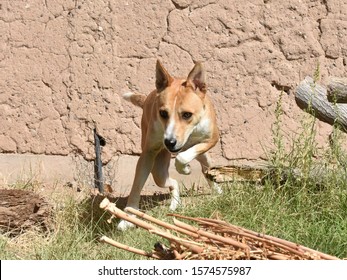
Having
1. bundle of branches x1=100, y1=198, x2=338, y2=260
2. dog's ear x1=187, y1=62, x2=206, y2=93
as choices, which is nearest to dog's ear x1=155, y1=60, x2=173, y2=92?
dog's ear x1=187, y1=62, x2=206, y2=93

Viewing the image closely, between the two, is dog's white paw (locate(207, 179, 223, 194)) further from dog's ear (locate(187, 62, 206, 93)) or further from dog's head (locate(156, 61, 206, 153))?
dog's ear (locate(187, 62, 206, 93))

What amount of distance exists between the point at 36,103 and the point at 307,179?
121 inches

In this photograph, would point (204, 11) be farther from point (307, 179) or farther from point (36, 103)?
point (307, 179)

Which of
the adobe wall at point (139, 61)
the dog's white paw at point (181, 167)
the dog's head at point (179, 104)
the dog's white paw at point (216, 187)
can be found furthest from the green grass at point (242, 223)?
the adobe wall at point (139, 61)

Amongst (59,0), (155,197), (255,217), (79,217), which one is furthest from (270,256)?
(59,0)

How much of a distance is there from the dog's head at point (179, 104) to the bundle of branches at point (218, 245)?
8.51 feet

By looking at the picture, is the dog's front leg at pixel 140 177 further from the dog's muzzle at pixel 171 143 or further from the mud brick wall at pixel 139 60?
the mud brick wall at pixel 139 60

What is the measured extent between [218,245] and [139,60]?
4.34 m

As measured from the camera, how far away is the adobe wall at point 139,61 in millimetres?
7449

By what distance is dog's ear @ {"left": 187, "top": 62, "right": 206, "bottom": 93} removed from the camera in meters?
6.33

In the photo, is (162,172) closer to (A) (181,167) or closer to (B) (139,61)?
(A) (181,167)

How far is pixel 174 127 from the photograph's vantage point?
20.0 feet

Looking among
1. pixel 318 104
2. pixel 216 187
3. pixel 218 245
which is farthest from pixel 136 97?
pixel 218 245

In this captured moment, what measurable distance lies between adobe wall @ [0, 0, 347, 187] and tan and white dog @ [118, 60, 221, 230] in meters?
0.92
